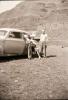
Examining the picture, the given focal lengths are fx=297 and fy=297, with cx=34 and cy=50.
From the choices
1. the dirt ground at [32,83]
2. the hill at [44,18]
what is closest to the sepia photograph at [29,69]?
the dirt ground at [32,83]

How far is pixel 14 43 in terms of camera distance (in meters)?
14.1

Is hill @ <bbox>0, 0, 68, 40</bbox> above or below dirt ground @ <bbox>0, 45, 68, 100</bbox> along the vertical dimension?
below

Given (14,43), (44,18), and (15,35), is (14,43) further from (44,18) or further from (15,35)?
(44,18)

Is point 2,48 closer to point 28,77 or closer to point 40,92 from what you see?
point 28,77

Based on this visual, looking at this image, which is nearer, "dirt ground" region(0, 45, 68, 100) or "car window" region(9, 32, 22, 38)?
"dirt ground" region(0, 45, 68, 100)

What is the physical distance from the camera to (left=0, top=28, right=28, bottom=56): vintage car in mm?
13451

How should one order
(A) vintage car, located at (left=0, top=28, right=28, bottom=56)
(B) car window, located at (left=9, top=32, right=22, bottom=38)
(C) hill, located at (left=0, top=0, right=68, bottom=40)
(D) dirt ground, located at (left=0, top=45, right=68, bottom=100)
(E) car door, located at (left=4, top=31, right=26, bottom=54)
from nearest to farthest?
(D) dirt ground, located at (left=0, top=45, right=68, bottom=100), (A) vintage car, located at (left=0, top=28, right=28, bottom=56), (E) car door, located at (left=4, top=31, right=26, bottom=54), (B) car window, located at (left=9, top=32, right=22, bottom=38), (C) hill, located at (left=0, top=0, right=68, bottom=40)

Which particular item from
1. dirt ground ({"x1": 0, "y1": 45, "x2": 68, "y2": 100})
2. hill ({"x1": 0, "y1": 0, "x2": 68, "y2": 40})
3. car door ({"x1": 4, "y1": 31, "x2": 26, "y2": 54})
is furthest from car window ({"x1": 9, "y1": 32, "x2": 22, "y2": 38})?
hill ({"x1": 0, "y1": 0, "x2": 68, "y2": 40})

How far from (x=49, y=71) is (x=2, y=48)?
3020 millimetres

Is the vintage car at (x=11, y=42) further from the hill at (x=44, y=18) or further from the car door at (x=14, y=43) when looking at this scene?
the hill at (x=44, y=18)

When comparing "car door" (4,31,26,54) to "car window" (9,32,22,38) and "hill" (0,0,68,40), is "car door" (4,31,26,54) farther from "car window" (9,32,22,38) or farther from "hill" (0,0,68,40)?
"hill" (0,0,68,40)

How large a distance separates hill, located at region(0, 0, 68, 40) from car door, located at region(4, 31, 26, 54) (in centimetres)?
3737

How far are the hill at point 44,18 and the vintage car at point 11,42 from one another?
37.3m

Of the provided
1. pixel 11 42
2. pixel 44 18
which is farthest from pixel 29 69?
pixel 44 18
